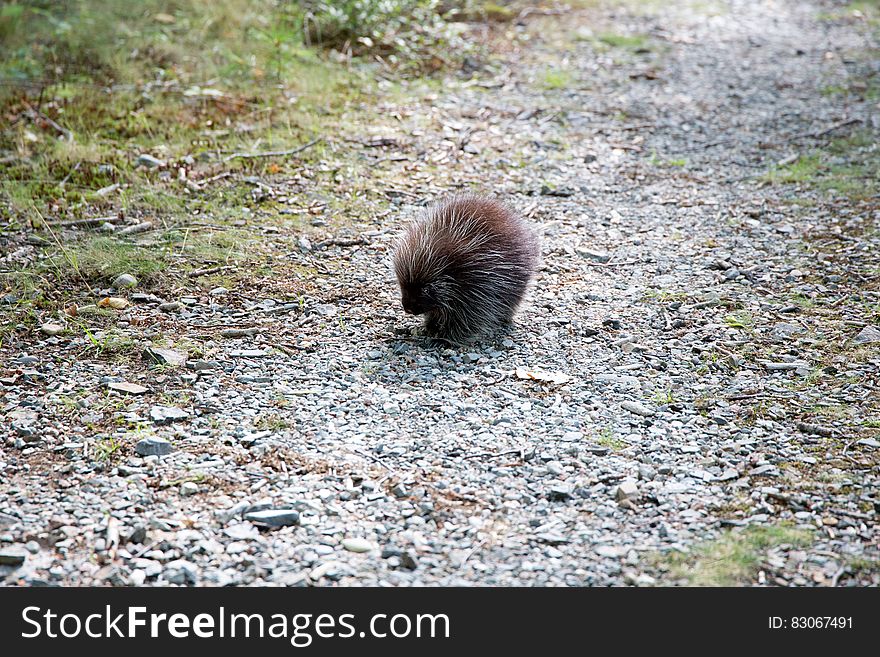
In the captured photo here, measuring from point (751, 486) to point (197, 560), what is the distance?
8.63 ft

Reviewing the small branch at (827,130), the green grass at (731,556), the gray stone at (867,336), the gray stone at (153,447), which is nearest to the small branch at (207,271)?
the gray stone at (153,447)

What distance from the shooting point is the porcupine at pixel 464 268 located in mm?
5574

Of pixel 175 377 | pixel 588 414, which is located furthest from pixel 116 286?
pixel 588 414

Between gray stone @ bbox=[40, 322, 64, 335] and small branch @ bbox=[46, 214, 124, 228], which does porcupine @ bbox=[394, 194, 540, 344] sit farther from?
small branch @ bbox=[46, 214, 124, 228]

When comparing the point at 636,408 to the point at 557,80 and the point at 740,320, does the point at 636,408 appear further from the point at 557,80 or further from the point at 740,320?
the point at 557,80

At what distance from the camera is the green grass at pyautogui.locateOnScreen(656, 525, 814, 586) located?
3.68 m

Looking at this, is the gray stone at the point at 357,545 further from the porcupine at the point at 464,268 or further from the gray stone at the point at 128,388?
the porcupine at the point at 464,268

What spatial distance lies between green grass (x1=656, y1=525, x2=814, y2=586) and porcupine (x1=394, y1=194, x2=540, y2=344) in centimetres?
226

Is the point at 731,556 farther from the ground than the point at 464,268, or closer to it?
closer to it

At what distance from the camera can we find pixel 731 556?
150 inches

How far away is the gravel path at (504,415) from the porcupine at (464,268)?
0.21m

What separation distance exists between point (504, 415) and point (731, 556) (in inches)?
59.4

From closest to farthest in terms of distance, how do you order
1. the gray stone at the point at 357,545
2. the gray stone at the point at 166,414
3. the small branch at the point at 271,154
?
the gray stone at the point at 357,545 < the gray stone at the point at 166,414 < the small branch at the point at 271,154

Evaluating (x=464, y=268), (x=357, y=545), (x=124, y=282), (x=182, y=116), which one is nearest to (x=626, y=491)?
(x=357, y=545)
